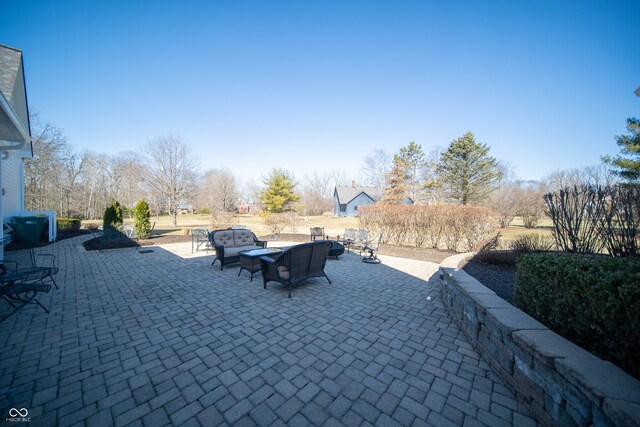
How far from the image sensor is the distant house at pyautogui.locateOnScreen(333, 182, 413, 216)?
42.4 metres

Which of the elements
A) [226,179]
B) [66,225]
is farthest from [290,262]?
[226,179]

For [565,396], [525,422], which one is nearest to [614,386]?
[565,396]

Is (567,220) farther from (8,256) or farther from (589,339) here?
(8,256)

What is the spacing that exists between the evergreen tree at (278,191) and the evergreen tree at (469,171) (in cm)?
1835

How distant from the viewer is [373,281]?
19.6 ft

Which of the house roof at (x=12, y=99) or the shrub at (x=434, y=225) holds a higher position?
the house roof at (x=12, y=99)

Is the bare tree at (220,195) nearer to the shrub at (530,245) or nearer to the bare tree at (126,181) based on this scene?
the bare tree at (126,181)

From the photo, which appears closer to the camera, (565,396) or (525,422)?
(565,396)

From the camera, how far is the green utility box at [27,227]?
33.1ft

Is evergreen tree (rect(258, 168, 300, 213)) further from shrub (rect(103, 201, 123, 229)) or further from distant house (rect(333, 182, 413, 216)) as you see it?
shrub (rect(103, 201, 123, 229))

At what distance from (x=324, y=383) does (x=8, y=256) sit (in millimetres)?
12026

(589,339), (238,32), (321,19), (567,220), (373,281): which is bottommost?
(373,281)
